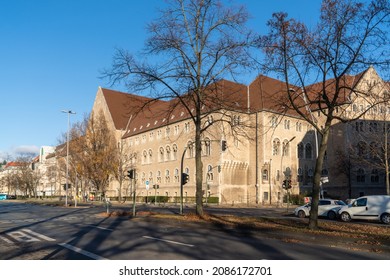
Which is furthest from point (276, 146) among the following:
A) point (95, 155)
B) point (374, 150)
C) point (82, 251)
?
point (82, 251)

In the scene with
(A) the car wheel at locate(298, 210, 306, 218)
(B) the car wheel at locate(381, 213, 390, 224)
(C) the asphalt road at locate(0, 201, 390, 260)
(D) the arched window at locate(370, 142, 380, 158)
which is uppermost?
(D) the arched window at locate(370, 142, 380, 158)

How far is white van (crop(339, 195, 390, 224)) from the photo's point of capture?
77.4ft

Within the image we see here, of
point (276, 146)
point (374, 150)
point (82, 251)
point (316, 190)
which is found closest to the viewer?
point (82, 251)

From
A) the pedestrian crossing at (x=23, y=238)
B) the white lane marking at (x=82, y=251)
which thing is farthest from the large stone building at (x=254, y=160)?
the white lane marking at (x=82, y=251)

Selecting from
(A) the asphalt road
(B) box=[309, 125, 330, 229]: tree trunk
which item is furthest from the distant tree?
(B) box=[309, 125, 330, 229]: tree trunk

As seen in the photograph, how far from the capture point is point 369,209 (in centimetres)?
2436

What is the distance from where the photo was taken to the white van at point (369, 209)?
77.4 ft

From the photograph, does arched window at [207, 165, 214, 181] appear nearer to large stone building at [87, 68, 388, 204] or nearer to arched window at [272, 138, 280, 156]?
large stone building at [87, 68, 388, 204]

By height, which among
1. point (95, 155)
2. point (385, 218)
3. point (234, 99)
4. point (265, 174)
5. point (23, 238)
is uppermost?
point (234, 99)

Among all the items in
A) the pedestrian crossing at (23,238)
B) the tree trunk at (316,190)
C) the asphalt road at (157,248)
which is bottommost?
the pedestrian crossing at (23,238)

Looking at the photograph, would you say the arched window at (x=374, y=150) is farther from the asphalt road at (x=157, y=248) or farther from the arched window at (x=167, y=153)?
the arched window at (x=167, y=153)

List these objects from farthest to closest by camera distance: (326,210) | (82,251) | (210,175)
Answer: (210,175) < (326,210) < (82,251)

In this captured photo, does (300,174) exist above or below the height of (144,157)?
below

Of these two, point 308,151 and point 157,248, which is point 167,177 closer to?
point 308,151
